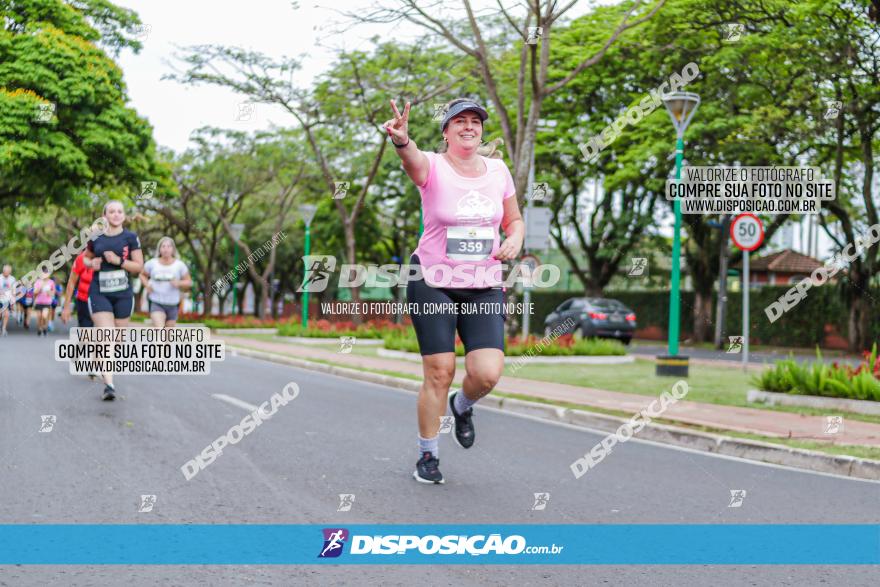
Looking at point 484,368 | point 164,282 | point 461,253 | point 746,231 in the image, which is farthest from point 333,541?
point 746,231

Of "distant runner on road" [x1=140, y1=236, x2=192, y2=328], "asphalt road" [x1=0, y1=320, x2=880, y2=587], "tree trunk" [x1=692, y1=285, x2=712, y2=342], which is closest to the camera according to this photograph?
"asphalt road" [x1=0, y1=320, x2=880, y2=587]

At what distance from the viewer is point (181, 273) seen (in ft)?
35.8

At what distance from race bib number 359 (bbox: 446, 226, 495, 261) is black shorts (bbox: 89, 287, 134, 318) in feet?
17.5

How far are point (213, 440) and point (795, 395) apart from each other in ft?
22.7

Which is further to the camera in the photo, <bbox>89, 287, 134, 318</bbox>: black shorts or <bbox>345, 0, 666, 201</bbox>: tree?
<bbox>345, 0, 666, 201</bbox>: tree

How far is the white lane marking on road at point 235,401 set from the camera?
9711mm

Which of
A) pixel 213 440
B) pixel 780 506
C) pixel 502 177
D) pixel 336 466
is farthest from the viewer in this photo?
pixel 213 440

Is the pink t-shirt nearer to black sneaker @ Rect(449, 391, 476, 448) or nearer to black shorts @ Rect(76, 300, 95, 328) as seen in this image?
black sneaker @ Rect(449, 391, 476, 448)

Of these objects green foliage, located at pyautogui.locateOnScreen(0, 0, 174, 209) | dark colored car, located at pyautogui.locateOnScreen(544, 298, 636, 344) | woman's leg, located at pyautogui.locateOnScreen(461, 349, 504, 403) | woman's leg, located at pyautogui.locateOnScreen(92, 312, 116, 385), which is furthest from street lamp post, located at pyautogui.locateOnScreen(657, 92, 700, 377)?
green foliage, located at pyautogui.locateOnScreen(0, 0, 174, 209)

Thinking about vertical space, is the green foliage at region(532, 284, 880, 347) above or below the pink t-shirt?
below

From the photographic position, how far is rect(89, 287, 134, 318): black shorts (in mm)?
9188

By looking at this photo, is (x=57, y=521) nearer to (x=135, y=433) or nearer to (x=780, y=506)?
(x=135, y=433)

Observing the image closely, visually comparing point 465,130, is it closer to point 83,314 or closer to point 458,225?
point 458,225

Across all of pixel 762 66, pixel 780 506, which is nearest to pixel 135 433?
pixel 780 506
